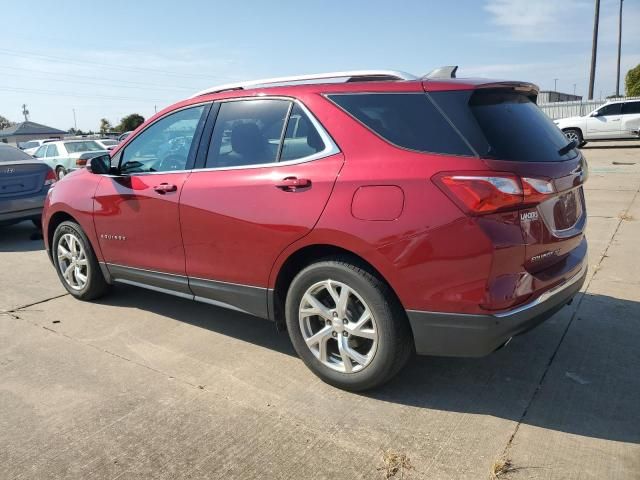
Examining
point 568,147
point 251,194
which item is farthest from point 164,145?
point 568,147

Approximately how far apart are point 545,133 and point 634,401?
1570mm

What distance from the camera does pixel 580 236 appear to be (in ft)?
11.0

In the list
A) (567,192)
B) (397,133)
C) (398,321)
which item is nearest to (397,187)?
(397,133)

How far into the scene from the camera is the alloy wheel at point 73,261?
16.3 ft

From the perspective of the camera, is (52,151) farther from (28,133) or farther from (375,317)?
(28,133)

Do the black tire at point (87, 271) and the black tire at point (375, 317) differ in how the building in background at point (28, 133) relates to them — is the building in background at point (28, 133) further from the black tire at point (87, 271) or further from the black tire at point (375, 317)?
the black tire at point (375, 317)

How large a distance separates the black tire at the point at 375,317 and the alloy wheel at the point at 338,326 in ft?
0.11

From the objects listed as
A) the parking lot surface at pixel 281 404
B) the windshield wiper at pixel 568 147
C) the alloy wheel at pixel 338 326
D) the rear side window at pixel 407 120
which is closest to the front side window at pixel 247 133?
the rear side window at pixel 407 120

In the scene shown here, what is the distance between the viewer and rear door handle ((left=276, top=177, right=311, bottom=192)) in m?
3.19

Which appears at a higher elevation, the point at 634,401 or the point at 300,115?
the point at 300,115

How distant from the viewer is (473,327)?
274 cm

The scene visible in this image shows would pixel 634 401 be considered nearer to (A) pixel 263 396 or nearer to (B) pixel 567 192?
(B) pixel 567 192

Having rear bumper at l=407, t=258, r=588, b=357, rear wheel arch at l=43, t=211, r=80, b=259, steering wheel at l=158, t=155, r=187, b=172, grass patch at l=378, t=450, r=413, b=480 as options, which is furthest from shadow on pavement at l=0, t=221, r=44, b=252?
grass patch at l=378, t=450, r=413, b=480

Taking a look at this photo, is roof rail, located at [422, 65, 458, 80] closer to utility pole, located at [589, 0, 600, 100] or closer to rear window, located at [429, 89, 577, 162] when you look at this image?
rear window, located at [429, 89, 577, 162]
